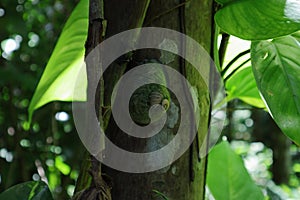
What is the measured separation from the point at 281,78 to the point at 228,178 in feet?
0.99

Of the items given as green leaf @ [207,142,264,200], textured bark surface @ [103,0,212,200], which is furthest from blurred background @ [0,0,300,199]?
textured bark surface @ [103,0,212,200]

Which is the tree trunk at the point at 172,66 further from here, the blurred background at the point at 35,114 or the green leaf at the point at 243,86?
the blurred background at the point at 35,114

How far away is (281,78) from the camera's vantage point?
1.56 ft

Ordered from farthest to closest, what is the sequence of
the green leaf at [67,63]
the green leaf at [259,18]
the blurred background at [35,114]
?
the blurred background at [35,114]
the green leaf at [67,63]
the green leaf at [259,18]

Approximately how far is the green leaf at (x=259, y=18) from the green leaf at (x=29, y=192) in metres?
0.24

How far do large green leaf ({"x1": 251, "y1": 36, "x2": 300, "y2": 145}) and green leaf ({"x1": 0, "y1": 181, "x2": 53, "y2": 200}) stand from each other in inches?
9.2

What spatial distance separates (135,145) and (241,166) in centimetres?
36

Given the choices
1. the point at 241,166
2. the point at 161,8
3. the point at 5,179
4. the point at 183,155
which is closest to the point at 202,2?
the point at 161,8

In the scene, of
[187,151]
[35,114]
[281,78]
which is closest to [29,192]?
[187,151]

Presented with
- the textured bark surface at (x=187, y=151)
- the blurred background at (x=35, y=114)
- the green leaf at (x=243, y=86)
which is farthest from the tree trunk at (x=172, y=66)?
the blurred background at (x=35, y=114)

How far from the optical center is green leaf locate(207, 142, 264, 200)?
0.71 m

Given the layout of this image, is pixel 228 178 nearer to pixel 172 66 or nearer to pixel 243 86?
pixel 243 86

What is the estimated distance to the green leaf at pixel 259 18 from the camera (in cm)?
43

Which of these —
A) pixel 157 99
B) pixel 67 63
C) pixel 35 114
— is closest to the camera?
pixel 157 99
